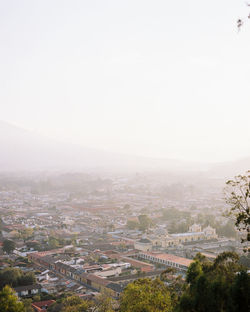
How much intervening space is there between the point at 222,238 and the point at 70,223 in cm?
1402

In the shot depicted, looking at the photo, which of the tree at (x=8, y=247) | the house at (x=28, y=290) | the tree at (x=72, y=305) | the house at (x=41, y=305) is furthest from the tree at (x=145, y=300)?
the tree at (x=8, y=247)

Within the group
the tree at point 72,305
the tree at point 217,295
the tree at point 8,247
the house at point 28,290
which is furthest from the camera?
the tree at point 8,247

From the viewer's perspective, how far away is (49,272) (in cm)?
2064

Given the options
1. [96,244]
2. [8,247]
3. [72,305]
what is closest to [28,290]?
[72,305]

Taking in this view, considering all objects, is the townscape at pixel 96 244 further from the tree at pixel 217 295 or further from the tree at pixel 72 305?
the tree at pixel 217 295

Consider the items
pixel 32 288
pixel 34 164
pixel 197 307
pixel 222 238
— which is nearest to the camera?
pixel 197 307

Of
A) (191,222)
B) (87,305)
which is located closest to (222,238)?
(191,222)

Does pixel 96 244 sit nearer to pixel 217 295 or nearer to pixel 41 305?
pixel 41 305

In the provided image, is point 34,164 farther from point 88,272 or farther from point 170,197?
point 88,272

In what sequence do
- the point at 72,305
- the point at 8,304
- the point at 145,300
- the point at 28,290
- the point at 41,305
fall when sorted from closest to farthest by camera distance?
1. the point at 8,304
2. the point at 145,300
3. the point at 72,305
4. the point at 41,305
5. the point at 28,290

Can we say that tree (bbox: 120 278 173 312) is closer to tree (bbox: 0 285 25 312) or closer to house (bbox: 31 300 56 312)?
tree (bbox: 0 285 25 312)

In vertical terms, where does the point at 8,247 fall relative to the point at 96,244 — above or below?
above

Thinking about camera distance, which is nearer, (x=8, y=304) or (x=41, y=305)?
(x=8, y=304)

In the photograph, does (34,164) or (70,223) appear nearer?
(70,223)
